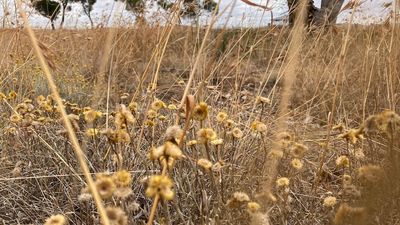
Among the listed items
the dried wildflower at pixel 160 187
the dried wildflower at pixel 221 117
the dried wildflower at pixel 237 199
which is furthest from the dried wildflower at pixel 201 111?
the dried wildflower at pixel 221 117

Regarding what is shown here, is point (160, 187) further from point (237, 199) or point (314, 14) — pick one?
point (314, 14)

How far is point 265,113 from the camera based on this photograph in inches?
70.5

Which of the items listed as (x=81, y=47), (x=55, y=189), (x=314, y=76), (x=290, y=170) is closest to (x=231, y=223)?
(x=290, y=170)

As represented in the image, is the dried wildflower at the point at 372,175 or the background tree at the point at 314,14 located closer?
the dried wildflower at the point at 372,175

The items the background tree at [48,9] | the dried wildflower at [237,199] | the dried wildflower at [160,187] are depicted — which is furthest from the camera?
the background tree at [48,9]

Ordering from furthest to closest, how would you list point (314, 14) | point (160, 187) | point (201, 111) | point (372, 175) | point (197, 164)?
point (314, 14) → point (197, 164) → point (201, 111) → point (372, 175) → point (160, 187)

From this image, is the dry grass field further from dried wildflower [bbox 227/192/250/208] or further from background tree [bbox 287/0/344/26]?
background tree [bbox 287/0/344/26]

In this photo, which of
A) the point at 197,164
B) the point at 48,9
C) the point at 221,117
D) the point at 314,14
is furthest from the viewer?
the point at 314,14

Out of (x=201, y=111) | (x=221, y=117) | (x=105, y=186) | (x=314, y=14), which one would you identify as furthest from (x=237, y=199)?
(x=314, y=14)

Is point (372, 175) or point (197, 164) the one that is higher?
point (372, 175)

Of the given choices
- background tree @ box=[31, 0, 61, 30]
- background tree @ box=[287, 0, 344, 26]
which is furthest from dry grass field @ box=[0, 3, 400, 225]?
background tree @ box=[31, 0, 61, 30]

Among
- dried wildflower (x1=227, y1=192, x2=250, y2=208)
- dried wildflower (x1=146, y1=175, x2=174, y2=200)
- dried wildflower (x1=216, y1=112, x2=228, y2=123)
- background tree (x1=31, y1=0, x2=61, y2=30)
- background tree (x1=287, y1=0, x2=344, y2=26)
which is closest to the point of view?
dried wildflower (x1=146, y1=175, x2=174, y2=200)

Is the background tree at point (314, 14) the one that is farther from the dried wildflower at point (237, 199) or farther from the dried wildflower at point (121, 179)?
the dried wildflower at point (121, 179)

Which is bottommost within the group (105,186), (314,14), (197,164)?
(197,164)
